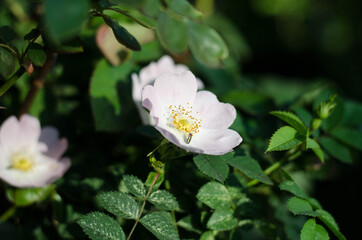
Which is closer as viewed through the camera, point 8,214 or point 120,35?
point 120,35

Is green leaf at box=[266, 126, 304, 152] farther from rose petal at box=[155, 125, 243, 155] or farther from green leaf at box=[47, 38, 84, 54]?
green leaf at box=[47, 38, 84, 54]

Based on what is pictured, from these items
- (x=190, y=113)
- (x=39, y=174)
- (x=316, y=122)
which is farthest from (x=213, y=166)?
(x=39, y=174)

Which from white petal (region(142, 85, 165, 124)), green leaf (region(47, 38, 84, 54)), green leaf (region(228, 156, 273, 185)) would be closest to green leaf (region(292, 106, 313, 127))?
green leaf (region(228, 156, 273, 185))

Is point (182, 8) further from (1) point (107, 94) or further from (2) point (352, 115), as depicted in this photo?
(2) point (352, 115)

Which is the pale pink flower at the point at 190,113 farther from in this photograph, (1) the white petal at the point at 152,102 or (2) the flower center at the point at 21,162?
(2) the flower center at the point at 21,162

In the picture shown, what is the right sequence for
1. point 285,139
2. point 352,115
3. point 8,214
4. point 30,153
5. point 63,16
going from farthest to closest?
1. point 352,115
2. point 30,153
3. point 8,214
4. point 285,139
5. point 63,16

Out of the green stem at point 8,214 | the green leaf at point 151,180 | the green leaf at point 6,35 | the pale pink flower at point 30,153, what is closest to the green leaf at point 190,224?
the green leaf at point 151,180
